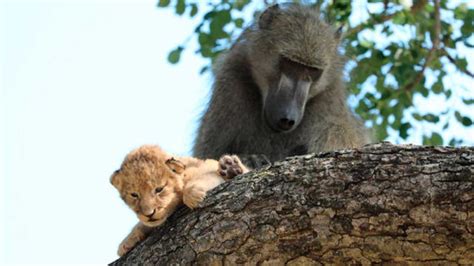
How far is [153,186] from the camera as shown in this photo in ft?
13.4

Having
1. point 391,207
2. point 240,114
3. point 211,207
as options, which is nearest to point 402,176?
point 391,207

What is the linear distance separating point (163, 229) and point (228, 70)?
3.01 meters

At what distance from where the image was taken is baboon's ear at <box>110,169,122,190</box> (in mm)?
4148

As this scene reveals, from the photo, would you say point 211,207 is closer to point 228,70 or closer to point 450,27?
point 228,70

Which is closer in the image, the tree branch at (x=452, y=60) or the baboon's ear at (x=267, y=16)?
the baboon's ear at (x=267, y=16)

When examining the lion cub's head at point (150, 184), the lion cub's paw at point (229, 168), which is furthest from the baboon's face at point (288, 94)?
the lion cub's head at point (150, 184)

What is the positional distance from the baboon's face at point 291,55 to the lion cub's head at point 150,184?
2108mm

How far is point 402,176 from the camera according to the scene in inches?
140

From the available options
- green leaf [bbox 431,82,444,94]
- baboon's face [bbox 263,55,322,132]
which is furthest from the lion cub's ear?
green leaf [bbox 431,82,444,94]

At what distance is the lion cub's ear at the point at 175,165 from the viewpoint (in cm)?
419

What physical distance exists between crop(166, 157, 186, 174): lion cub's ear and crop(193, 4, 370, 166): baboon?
2.11m

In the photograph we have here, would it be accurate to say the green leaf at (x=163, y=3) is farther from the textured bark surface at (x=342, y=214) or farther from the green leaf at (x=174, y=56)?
the textured bark surface at (x=342, y=214)

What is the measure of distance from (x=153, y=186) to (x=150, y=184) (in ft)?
0.06

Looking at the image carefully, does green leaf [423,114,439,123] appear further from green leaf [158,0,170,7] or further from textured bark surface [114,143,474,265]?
textured bark surface [114,143,474,265]
